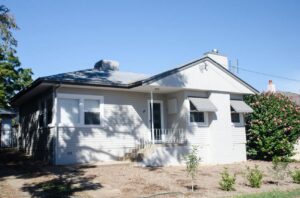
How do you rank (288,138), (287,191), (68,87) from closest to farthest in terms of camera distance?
(287,191) → (68,87) → (288,138)

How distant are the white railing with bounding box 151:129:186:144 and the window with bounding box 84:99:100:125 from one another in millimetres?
3369

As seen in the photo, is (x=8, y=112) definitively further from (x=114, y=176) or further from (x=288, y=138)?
(x=288, y=138)

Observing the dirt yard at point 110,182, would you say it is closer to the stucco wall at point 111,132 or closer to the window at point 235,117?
the stucco wall at point 111,132

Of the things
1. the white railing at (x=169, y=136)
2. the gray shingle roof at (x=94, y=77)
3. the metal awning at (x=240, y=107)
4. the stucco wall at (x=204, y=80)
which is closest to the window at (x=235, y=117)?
the metal awning at (x=240, y=107)

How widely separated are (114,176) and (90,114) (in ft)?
15.6

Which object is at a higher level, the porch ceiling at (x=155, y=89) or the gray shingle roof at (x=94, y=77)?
the gray shingle roof at (x=94, y=77)

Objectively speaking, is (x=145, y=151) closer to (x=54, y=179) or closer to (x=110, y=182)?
(x=110, y=182)

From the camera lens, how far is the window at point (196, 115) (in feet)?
56.4

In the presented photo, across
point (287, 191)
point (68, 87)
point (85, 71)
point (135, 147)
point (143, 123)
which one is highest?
point (85, 71)

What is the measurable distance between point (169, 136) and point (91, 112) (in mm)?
4501

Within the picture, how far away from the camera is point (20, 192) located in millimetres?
9133

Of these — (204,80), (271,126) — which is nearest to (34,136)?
(204,80)

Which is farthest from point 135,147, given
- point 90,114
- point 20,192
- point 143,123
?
point 20,192

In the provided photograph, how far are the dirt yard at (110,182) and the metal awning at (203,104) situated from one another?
3654 millimetres
